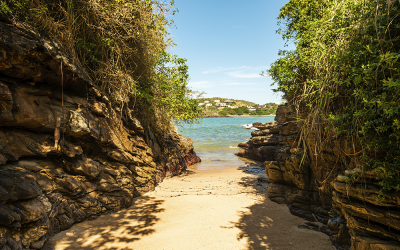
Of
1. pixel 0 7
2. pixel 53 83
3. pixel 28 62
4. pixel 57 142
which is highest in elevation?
pixel 0 7

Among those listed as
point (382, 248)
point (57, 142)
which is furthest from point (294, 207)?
point (57, 142)

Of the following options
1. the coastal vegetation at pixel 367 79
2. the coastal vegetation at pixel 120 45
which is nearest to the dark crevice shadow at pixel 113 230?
the coastal vegetation at pixel 120 45

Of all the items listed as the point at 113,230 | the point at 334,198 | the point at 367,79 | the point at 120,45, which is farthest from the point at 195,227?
the point at 120,45

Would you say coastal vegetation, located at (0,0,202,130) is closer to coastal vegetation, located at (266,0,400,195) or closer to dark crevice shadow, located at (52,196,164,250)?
dark crevice shadow, located at (52,196,164,250)

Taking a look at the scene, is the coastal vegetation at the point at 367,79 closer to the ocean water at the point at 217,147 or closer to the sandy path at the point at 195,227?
the sandy path at the point at 195,227

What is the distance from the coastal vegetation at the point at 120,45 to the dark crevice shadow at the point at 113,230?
11.0ft

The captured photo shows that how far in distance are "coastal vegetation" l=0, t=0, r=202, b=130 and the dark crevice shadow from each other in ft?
11.0

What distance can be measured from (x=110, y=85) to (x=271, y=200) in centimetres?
647

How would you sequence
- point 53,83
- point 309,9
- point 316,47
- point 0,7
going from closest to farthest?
point 0,7 < point 316,47 < point 53,83 < point 309,9

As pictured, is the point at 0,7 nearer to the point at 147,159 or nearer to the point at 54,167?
the point at 54,167

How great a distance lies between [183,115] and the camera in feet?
31.6

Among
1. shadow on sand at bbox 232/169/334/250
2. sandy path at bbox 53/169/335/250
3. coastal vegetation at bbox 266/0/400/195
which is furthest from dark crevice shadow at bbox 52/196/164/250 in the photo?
coastal vegetation at bbox 266/0/400/195

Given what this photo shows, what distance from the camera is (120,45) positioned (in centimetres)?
714

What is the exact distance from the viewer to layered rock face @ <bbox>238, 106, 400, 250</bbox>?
290cm
